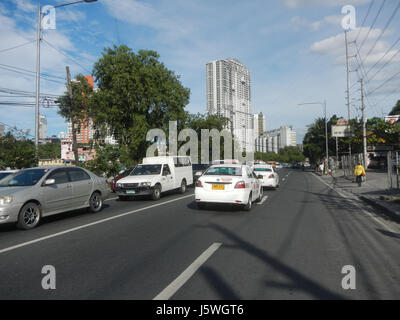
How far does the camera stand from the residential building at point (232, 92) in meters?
65.5

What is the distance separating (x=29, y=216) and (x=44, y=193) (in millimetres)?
689

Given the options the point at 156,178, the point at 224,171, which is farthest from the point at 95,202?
the point at 224,171

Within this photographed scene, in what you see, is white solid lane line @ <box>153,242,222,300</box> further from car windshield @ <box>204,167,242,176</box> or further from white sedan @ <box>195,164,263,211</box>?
car windshield @ <box>204,167,242,176</box>

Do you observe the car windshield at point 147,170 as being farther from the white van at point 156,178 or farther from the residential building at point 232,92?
the residential building at point 232,92

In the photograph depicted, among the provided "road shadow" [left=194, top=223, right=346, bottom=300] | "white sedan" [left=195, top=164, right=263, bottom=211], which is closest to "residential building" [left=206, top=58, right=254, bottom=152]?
"white sedan" [left=195, top=164, right=263, bottom=211]

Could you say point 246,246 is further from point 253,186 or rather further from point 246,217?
point 253,186

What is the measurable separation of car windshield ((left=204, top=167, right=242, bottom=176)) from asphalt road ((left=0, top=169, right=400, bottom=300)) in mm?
1794

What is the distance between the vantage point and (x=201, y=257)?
5227 mm

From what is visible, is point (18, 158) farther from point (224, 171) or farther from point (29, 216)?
point (224, 171)

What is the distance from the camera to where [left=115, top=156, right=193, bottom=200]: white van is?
1303 cm

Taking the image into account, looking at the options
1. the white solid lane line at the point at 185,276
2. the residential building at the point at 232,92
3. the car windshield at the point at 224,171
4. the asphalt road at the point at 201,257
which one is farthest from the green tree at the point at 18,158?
the residential building at the point at 232,92

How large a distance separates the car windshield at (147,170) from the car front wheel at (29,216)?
21.6 feet
